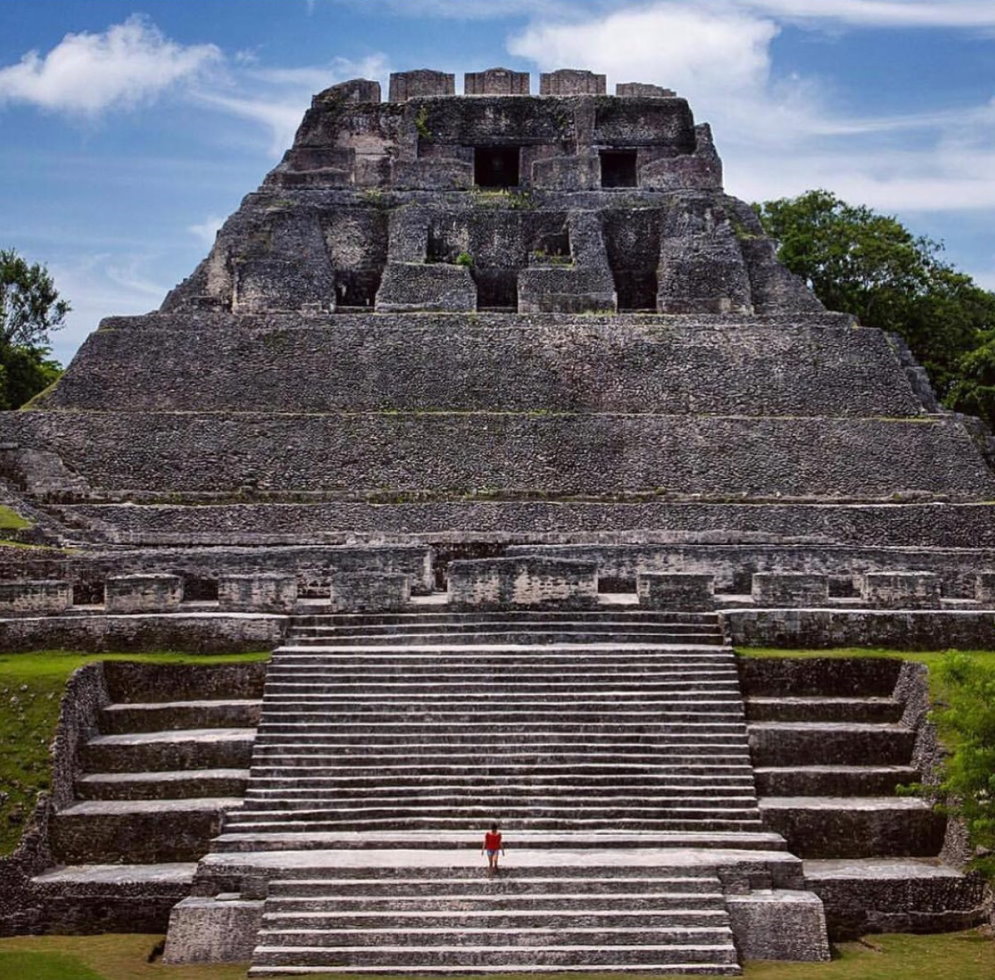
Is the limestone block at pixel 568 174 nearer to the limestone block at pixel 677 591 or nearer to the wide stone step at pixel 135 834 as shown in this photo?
the limestone block at pixel 677 591

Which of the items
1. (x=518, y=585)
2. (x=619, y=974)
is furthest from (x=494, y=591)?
(x=619, y=974)

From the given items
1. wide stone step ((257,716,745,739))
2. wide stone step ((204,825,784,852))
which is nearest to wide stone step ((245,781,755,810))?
wide stone step ((204,825,784,852))

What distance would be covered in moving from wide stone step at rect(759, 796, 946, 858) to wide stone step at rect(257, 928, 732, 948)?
5.80ft

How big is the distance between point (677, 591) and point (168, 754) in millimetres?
5300

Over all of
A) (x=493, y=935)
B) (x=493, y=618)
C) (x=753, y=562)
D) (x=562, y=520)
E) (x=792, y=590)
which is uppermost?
(x=562, y=520)

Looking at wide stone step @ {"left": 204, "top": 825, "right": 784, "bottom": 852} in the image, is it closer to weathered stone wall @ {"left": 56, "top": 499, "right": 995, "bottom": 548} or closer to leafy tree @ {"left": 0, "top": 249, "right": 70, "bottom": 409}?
weathered stone wall @ {"left": 56, "top": 499, "right": 995, "bottom": 548}

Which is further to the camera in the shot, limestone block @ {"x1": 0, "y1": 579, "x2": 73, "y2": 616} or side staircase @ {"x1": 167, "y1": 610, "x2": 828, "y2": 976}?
limestone block @ {"x1": 0, "y1": 579, "x2": 73, "y2": 616}

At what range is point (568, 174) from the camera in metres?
29.8

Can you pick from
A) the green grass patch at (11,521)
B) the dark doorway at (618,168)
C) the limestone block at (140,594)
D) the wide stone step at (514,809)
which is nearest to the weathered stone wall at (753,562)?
the limestone block at (140,594)

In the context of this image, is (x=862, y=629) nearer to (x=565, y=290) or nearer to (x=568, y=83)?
(x=565, y=290)

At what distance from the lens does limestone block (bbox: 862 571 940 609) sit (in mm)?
13766

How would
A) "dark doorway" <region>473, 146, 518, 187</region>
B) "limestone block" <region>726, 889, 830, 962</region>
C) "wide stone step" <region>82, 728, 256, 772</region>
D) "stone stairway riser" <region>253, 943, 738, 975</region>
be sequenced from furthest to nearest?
"dark doorway" <region>473, 146, 518, 187</region> → "wide stone step" <region>82, 728, 256, 772</region> → "limestone block" <region>726, 889, 830, 962</region> → "stone stairway riser" <region>253, 943, 738, 975</region>

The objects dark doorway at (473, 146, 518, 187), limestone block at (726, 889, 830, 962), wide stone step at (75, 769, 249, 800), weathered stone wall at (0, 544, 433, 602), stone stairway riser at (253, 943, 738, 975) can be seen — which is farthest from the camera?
dark doorway at (473, 146, 518, 187)

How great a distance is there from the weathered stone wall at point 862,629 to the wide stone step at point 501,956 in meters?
4.34
